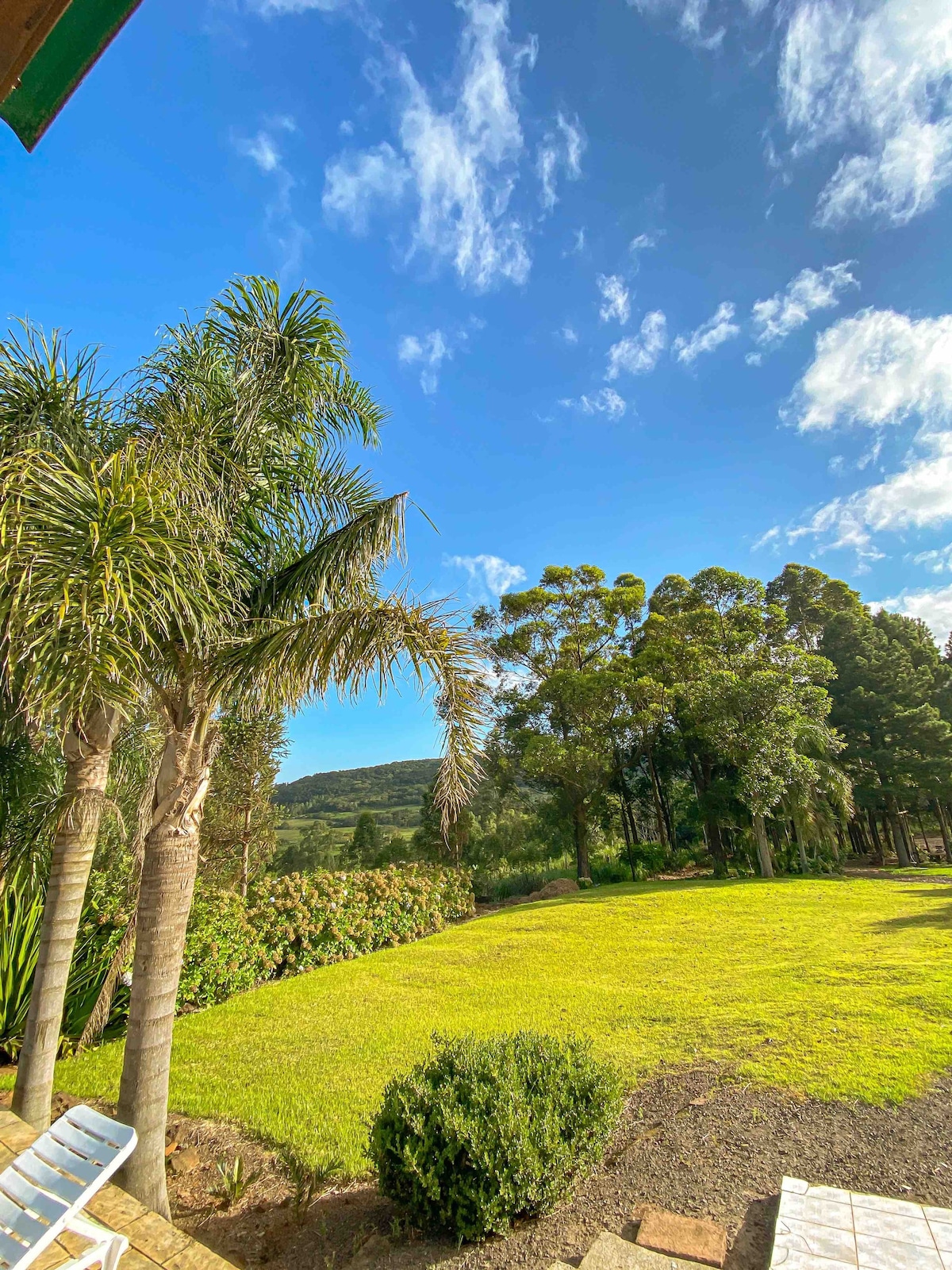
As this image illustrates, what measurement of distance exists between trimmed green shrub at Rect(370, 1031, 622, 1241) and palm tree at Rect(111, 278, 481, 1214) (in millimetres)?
1458

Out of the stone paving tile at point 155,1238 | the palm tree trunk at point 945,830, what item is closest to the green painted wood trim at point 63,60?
the stone paving tile at point 155,1238

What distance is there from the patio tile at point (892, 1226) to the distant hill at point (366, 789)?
38987mm

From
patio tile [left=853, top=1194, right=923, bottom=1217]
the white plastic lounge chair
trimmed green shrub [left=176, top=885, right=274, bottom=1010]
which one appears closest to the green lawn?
trimmed green shrub [left=176, top=885, right=274, bottom=1010]

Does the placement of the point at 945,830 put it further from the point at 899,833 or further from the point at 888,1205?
the point at 888,1205

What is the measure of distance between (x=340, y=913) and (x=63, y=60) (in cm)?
1155

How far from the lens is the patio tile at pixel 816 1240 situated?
96.3 inches

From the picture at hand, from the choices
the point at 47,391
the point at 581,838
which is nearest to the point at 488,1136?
the point at 47,391

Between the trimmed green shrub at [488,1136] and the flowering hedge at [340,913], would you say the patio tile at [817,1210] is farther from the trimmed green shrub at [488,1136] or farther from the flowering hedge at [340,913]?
the flowering hedge at [340,913]

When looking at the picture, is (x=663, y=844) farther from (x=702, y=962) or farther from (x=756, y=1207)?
(x=756, y=1207)

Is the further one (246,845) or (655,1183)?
(246,845)

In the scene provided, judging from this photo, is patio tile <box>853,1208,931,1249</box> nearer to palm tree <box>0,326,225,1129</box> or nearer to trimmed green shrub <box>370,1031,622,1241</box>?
trimmed green shrub <box>370,1031,622,1241</box>

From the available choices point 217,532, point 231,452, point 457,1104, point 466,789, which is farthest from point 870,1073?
point 231,452

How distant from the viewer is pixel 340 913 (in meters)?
10.6

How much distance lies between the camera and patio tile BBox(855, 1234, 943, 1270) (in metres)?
2.35
